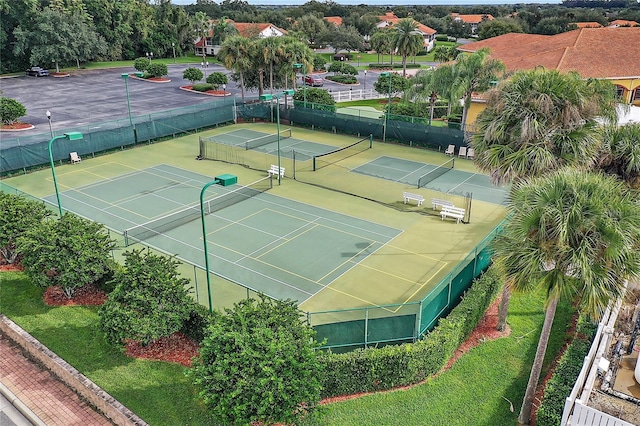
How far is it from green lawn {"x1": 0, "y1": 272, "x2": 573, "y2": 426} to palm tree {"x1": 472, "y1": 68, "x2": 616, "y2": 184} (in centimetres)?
499

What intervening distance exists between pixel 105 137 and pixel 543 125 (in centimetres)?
2832

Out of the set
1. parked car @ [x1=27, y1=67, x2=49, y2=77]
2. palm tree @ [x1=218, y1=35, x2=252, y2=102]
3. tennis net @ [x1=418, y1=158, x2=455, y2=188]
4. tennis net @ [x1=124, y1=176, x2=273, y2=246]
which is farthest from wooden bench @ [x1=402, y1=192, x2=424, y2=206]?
parked car @ [x1=27, y1=67, x2=49, y2=77]

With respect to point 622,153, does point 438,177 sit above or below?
below

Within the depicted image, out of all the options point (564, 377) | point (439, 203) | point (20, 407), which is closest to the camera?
point (564, 377)

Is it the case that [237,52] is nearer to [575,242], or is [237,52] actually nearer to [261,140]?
[261,140]

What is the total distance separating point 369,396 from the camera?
1333 cm

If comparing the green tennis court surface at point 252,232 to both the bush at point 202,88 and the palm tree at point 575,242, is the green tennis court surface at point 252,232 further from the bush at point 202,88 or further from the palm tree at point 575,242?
the bush at point 202,88

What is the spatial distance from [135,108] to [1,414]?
39237mm

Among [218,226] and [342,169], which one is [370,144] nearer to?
[342,169]

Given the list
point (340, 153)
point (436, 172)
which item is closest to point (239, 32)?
point (340, 153)

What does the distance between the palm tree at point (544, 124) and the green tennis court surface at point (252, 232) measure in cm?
592

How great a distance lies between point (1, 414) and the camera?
42.3ft

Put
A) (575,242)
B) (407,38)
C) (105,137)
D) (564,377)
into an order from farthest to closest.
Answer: (407,38), (105,137), (564,377), (575,242)

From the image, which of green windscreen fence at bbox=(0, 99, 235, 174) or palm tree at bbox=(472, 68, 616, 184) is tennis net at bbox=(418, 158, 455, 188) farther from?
green windscreen fence at bbox=(0, 99, 235, 174)
